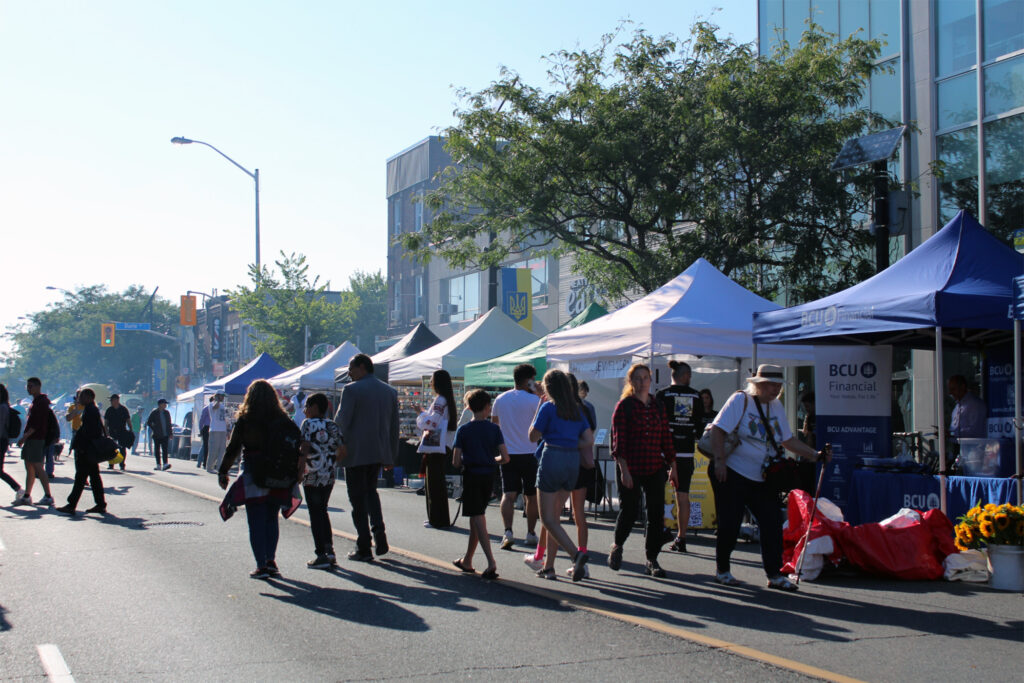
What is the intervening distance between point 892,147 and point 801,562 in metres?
6.92

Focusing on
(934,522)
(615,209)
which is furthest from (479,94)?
(934,522)

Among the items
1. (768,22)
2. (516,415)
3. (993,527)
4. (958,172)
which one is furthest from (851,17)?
(993,527)

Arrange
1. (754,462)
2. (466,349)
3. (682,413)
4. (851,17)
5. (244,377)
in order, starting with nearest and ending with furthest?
(754,462)
(682,413)
(466,349)
(851,17)
(244,377)

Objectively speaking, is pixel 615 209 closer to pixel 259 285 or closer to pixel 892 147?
pixel 892 147

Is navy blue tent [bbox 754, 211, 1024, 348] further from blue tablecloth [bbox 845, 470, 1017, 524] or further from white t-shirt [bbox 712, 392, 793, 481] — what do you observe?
white t-shirt [bbox 712, 392, 793, 481]

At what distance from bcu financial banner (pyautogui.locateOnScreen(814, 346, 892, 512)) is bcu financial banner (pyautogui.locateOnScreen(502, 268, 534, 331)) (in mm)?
20216

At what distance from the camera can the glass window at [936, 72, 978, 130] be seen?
19906 mm

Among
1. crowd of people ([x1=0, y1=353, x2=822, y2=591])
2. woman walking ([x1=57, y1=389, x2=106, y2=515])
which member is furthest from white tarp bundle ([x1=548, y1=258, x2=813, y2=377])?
woman walking ([x1=57, y1=389, x2=106, y2=515])

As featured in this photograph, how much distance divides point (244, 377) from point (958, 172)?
19.2 m

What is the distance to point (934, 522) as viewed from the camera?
8852 mm

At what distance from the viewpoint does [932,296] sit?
9578 mm

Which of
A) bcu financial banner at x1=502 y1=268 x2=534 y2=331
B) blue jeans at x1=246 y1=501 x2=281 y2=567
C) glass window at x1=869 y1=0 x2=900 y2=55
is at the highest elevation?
glass window at x1=869 y1=0 x2=900 y2=55

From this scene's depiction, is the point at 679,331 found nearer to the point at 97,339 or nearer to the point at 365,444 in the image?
the point at 365,444

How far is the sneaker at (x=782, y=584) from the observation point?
8016 millimetres
